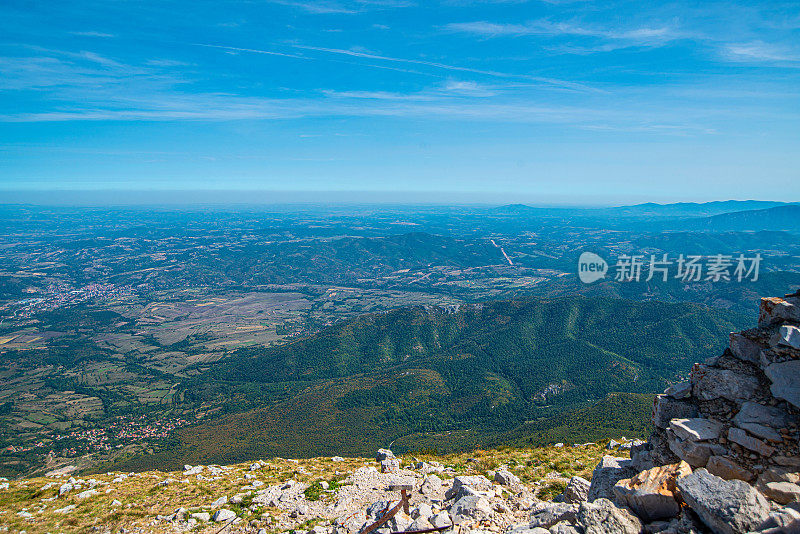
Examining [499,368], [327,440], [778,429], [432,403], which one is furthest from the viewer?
[499,368]

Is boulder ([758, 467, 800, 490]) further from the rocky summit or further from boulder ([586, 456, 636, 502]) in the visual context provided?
boulder ([586, 456, 636, 502])

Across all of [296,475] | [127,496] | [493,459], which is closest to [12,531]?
[127,496]

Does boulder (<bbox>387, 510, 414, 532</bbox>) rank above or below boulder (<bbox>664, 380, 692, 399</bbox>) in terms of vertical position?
below

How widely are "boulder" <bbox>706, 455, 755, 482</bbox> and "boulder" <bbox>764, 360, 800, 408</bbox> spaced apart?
2917 millimetres

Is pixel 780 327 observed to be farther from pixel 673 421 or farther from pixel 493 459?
pixel 493 459

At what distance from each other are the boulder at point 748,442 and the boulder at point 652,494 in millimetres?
2271

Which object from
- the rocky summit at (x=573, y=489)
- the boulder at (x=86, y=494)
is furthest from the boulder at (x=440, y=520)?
the boulder at (x=86, y=494)

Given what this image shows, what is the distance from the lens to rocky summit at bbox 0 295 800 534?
11.6 meters

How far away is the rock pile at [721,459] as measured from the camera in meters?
10.7

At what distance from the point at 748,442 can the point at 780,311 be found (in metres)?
5.25

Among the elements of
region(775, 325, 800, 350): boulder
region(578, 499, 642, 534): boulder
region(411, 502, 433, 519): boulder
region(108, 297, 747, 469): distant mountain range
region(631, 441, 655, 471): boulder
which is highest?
region(775, 325, 800, 350): boulder

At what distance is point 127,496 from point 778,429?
34.9 metres

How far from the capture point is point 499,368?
7805 inches

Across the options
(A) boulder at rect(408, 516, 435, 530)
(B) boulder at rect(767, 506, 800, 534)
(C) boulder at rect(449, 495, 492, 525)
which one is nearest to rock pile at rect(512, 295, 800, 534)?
(B) boulder at rect(767, 506, 800, 534)
